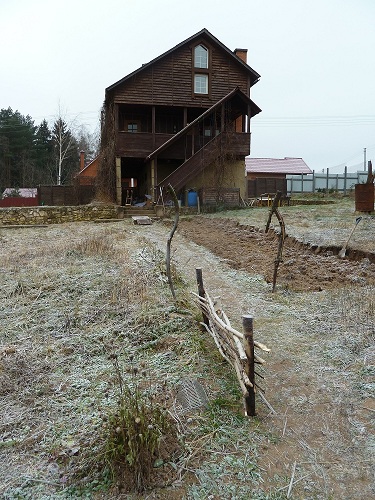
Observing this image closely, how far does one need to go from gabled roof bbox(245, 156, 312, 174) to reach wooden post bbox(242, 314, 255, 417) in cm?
3682

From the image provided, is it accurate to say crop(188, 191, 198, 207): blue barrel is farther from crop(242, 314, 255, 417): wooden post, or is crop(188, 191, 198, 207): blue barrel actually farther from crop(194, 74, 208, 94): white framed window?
crop(242, 314, 255, 417): wooden post

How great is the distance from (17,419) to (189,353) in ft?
5.58

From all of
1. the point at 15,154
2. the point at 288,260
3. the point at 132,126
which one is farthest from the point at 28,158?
the point at 288,260

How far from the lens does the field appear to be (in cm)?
257

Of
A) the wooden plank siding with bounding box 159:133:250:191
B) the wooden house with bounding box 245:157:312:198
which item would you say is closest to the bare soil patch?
the wooden plank siding with bounding box 159:133:250:191

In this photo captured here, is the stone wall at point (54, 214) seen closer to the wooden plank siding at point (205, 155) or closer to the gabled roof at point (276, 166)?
the wooden plank siding at point (205, 155)

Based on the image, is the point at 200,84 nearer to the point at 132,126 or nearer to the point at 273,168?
the point at 132,126

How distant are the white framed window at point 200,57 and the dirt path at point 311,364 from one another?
18143 mm

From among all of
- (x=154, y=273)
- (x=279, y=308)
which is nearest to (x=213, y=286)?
(x=154, y=273)

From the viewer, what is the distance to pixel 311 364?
3996 millimetres

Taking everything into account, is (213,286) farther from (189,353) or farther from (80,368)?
(80,368)

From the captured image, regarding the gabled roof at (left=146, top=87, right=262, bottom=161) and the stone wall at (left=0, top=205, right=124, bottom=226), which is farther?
the gabled roof at (left=146, top=87, right=262, bottom=161)

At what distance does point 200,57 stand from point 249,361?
77.7 feet

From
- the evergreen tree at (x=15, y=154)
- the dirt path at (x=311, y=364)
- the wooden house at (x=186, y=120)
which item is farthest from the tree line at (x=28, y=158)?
the dirt path at (x=311, y=364)
